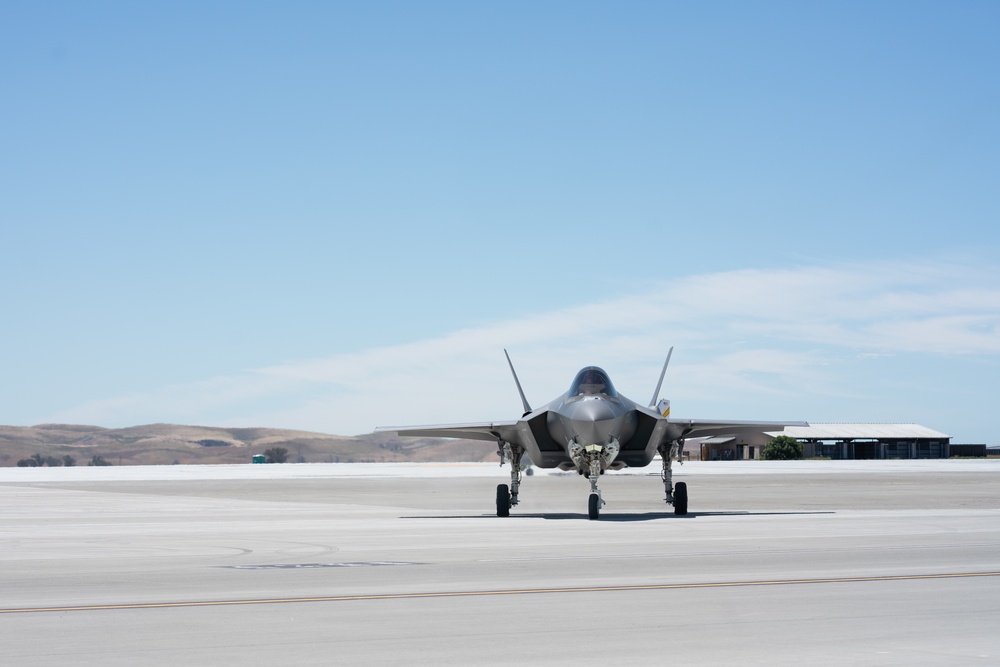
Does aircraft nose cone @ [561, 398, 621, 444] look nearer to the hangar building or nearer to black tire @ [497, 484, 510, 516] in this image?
black tire @ [497, 484, 510, 516]

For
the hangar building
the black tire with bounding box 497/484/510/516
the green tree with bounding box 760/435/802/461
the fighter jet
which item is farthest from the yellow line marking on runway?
the hangar building

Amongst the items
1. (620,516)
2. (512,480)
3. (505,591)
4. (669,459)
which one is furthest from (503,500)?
(505,591)

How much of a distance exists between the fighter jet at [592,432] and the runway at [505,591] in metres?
1.78

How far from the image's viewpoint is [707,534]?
57.1 ft

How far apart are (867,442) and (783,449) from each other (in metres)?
11.0

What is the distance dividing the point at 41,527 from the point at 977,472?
2187 inches

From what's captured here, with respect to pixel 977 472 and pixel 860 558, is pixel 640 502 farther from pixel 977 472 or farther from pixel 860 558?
pixel 977 472

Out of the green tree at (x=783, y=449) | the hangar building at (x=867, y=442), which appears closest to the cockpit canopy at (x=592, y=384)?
the green tree at (x=783, y=449)

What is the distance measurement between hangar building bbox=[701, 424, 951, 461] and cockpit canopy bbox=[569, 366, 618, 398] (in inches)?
3147

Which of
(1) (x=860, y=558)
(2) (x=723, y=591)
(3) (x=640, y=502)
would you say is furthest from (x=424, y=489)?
(2) (x=723, y=591)

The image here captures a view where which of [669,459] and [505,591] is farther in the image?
[669,459]

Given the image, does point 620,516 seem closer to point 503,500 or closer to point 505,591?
point 503,500

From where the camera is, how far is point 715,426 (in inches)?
1013

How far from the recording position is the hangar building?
332 feet
